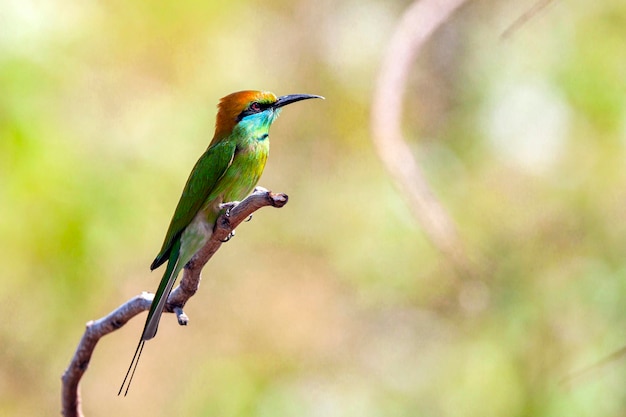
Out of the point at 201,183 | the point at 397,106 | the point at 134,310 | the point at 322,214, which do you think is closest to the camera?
the point at 134,310

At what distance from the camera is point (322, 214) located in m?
4.57

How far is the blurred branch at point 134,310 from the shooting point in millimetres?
1836

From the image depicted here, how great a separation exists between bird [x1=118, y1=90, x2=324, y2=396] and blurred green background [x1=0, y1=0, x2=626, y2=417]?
113cm

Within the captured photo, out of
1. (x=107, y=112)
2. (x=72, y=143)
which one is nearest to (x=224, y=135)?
(x=72, y=143)

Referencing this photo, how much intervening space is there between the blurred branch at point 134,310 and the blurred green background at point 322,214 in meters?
1.56

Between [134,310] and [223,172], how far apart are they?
0.61 m

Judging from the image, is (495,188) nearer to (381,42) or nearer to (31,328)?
(381,42)

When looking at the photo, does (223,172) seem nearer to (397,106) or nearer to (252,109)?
(252,109)

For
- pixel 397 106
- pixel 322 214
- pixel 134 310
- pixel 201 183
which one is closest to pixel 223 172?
pixel 201 183

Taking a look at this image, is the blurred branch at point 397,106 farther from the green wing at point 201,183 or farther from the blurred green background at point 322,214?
the blurred green background at point 322,214

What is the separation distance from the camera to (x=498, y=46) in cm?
447

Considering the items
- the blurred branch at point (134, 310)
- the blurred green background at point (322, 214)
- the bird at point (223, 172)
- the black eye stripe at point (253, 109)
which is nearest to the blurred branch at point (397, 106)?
the bird at point (223, 172)

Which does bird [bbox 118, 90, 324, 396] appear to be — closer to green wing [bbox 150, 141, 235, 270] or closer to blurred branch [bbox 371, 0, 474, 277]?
green wing [bbox 150, 141, 235, 270]

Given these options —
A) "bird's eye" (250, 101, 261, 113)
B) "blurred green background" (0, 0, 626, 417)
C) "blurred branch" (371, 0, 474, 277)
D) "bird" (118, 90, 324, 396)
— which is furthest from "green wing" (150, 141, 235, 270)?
"blurred green background" (0, 0, 626, 417)
